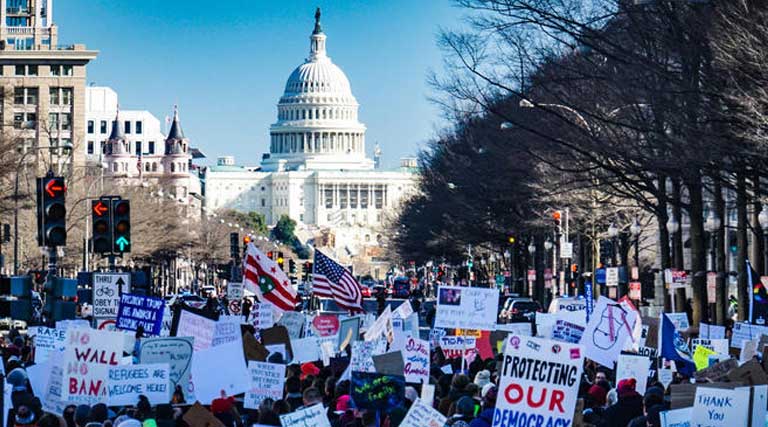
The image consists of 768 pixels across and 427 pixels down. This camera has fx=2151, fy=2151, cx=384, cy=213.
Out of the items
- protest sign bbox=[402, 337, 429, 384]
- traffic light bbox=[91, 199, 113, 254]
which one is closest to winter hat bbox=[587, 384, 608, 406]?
protest sign bbox=[402, 337, 429, 384]

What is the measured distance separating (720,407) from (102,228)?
16.5m

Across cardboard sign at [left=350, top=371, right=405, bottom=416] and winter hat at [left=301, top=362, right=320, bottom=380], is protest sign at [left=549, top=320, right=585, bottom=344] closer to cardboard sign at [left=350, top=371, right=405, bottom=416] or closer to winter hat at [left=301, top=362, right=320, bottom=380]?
winter hat at [left=301, top=362, right=320, bottom=380]

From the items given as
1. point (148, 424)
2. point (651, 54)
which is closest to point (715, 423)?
point (148, 424)

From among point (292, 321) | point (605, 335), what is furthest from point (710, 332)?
point (292, 321)

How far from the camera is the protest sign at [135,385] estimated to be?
1942cm

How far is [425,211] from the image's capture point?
359ft

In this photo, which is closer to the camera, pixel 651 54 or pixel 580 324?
pixel 580 324

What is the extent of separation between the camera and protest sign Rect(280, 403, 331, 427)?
15.3 meters

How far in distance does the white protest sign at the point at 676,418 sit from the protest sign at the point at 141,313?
10975 mm

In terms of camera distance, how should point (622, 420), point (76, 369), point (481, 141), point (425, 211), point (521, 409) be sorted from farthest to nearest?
point (425, 211) → point (481, 141) → point (76, 369) → point (622, 420) → point (521, 409)

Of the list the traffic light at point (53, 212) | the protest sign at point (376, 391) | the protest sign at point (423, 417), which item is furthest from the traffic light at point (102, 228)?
the protest sign at point (423, 417)

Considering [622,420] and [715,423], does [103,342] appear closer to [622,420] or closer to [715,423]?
[622,420]

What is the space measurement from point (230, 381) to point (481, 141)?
4612cm

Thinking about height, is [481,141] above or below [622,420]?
above
